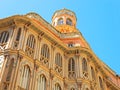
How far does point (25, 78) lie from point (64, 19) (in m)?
23.8

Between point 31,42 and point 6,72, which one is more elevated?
point 31,42

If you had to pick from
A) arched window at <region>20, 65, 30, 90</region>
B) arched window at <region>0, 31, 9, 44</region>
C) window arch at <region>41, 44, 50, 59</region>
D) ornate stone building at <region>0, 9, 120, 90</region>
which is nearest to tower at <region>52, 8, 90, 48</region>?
ornate stone building at <region>0, 9, 120, 90</region>

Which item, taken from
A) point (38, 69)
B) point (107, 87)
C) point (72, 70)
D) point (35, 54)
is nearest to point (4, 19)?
point (35, 54)

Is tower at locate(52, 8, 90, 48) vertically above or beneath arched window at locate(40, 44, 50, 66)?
above

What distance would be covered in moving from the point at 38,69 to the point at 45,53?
312 cm

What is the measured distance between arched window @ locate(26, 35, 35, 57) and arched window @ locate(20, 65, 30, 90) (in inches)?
75.8

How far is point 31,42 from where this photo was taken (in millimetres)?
26328

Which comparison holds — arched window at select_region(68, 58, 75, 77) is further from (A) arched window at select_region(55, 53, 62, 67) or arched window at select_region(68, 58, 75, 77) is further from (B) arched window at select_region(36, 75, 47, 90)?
(B) arched window at select_region(36, 75, 47, 90)

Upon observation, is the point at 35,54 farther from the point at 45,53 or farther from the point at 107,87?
the point at 107,87

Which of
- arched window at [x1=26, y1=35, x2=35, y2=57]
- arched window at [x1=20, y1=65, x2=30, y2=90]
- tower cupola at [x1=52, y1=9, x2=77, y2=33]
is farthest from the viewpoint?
tower cupola at [x1=52, y1=9, x2=77, y2=33]

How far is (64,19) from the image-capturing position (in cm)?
4484

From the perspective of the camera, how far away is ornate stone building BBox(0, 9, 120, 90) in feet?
74.3

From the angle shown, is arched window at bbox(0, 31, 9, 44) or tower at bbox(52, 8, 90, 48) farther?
tower at bbox(52, 8, 90, 48)

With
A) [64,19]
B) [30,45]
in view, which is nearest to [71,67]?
[30,45]
